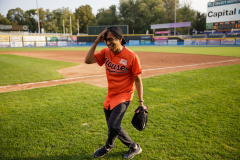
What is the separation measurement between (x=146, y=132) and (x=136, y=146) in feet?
2.32

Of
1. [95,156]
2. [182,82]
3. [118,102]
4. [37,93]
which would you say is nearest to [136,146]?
[95,156]

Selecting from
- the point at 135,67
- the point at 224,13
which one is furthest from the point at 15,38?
the point at 135,67

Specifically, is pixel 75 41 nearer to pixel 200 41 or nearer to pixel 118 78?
pixel 200 41

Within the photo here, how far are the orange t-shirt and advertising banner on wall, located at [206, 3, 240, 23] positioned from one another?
3500 cm

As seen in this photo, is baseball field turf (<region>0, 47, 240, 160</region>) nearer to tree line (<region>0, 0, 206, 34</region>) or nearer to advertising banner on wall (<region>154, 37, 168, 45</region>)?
advertising banner on wall (<region>154, 37, 168, 45</region>)

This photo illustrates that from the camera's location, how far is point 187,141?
314 cm

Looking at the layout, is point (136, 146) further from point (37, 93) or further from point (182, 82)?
point (182, 82)

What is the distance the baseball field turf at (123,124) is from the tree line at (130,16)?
68.4 meters

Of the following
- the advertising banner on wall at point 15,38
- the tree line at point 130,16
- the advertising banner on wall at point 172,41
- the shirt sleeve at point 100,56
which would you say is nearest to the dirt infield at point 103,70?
the shirt sleeve at point 100,56

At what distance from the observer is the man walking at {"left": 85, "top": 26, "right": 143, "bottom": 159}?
2.46m

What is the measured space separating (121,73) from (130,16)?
257 ft

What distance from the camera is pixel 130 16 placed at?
7581 cm

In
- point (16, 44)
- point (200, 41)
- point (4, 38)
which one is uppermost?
point (4, 38)

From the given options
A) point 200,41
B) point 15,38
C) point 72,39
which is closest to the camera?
point 200,41
